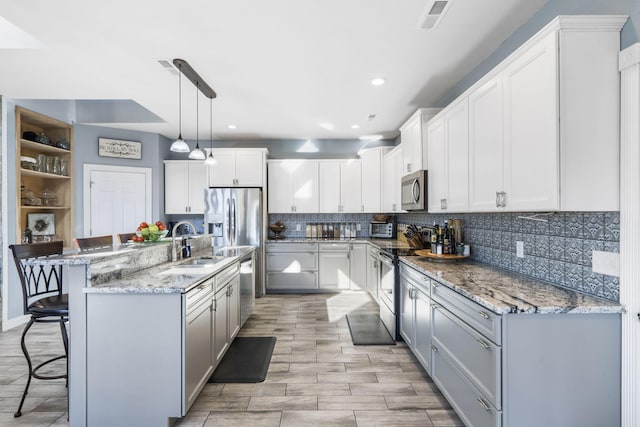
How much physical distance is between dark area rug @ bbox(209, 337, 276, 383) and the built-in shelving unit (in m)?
3.16

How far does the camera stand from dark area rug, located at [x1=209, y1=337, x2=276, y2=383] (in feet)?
8.55

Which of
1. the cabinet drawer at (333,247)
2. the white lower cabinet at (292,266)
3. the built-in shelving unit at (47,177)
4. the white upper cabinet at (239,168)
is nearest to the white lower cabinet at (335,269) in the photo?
the cabinet drawer at (333,247)

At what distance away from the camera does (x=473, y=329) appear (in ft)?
5.81

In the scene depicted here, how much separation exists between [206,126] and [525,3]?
4.27 metres

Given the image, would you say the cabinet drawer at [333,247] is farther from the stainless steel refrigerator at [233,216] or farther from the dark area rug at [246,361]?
the dark area rug at [246,361]

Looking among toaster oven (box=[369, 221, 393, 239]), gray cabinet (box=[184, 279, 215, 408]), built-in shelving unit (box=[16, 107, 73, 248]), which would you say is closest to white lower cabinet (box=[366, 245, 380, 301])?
toaster oven (box=[369, 221, 393, 239])

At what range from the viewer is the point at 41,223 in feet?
14.6

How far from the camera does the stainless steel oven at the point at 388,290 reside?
10.9ft

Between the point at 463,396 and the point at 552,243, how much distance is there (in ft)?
3.66

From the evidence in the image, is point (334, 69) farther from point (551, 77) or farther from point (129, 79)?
point (129, 79)

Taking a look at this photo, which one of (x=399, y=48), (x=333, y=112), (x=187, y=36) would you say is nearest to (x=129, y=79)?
(x=187, y=36)

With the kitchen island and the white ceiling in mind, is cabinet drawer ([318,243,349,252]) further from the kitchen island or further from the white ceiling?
the kitchen island

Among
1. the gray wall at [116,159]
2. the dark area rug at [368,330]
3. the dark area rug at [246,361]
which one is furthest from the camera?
the gray wall at [116,159]

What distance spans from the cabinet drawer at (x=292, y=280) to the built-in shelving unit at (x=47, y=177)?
3045 millimetres
